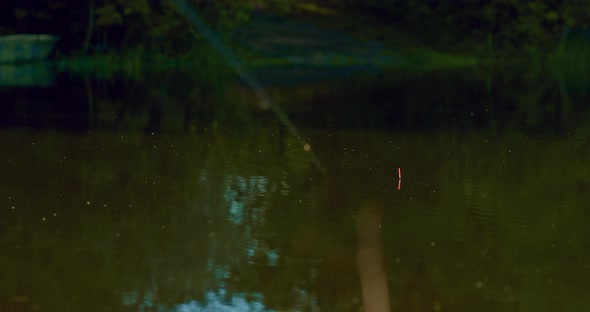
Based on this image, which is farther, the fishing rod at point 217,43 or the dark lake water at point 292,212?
Result: the fishing rod at point 217,43

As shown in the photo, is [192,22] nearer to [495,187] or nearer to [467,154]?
[467,154]

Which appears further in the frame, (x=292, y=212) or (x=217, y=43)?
(x=217, y=43)

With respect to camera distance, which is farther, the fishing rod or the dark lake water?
the fishing rod

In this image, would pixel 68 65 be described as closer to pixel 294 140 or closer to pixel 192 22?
pixel 192 22

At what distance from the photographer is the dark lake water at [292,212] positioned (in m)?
6.34

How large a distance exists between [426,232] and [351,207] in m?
1.21

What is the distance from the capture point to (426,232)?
8.09m

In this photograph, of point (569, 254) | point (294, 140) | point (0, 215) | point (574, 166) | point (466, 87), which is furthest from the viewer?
point (466, 87)

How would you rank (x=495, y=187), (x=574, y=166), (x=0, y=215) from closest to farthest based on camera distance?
1. (x=0, y=215)
2. (x=495, y=187)
3. (x=574, y=166)

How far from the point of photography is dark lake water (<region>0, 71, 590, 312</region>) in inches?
250

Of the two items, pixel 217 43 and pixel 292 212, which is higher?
pixel 292 212

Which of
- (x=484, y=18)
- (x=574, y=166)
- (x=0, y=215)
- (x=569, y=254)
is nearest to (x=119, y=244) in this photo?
(x=0, y=215)

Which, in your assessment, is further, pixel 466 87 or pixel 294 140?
pixel 466 87

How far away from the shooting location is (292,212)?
8867 mm
